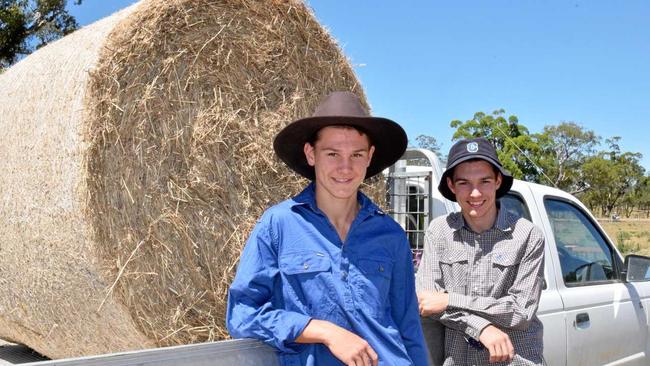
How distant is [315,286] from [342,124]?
505mm

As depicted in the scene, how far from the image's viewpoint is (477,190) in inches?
108

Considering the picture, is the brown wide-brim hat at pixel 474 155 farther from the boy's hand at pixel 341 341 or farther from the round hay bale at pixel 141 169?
the boy's hand at pixel 341 341

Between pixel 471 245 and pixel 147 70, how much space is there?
147 cm

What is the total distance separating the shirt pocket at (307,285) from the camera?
188 centimetres

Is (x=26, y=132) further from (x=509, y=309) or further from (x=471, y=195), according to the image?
(x=509, y=309)

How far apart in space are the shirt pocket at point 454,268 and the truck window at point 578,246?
1.26m

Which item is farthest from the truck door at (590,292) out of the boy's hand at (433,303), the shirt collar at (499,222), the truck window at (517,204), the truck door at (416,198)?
the boy's hand at (433,303)

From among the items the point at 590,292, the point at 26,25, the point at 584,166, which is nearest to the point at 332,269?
the point at 590,292

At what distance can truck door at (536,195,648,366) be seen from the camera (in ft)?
12.0

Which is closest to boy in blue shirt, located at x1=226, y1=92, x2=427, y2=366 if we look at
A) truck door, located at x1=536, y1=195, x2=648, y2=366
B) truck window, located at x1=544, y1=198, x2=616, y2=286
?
truck door, located at x1=536, y1=195, x2=648, y2=366

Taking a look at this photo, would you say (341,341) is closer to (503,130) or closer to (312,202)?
(312,202)

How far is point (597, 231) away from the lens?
403cm

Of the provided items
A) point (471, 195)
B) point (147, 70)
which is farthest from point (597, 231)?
point (147, 70)

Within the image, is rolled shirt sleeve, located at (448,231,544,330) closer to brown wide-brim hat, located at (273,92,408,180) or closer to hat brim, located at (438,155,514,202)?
hat brim, located at (438,155,514,202)
